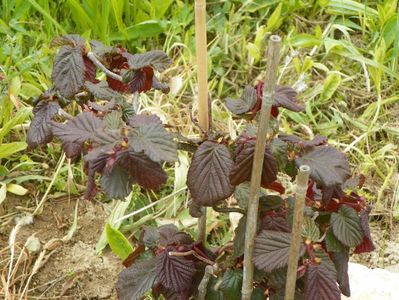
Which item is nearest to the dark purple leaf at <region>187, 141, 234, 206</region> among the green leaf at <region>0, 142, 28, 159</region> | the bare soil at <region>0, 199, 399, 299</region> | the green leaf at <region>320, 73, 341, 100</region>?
the bare soil at <region>0, 199, 399, 299</region>

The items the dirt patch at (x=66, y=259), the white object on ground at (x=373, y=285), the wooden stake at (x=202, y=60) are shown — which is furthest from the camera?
the dirt patch at (x=66, y=259)

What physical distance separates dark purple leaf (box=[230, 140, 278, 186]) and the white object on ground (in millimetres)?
664

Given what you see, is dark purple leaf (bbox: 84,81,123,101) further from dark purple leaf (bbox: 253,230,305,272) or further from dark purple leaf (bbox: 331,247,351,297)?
dark purple leaf (bbox: 331,247,351,297)

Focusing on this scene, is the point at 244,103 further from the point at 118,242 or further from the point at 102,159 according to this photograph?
the point at 118,242

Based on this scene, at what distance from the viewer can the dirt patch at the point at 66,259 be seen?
192 centimetres

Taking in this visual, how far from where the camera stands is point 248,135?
1.15 metres

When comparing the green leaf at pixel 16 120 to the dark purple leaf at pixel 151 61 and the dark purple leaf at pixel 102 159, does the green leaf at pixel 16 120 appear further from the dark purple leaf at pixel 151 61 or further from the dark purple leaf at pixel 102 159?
the dark purple leaf at pixel 102 159

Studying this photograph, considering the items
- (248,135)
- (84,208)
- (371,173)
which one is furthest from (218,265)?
(371,173)

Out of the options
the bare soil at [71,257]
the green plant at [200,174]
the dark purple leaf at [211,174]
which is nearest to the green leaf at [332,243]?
the green plant at [200,174]

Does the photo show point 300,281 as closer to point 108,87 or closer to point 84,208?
point 108,87

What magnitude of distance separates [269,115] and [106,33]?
1.54 m

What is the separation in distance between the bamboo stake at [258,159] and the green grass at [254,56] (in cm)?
89

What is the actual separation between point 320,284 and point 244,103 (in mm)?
307

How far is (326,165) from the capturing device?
111cm
